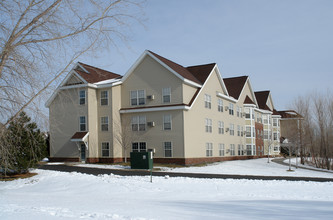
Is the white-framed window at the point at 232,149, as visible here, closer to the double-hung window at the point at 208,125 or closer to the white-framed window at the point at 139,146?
the double-hung window at the point at 208,125

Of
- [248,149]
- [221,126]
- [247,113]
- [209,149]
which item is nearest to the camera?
[209,149]

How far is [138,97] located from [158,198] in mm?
20689

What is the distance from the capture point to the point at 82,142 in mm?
34125

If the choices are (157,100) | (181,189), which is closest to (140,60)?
(157,100)

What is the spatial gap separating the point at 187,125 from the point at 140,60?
806 cm

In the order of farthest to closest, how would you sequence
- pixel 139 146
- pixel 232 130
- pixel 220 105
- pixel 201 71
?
pixel 232 130 → pixel 220 105 → pixel 201 71 → pixel 139 146

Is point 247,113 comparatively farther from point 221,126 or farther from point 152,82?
point 152,82

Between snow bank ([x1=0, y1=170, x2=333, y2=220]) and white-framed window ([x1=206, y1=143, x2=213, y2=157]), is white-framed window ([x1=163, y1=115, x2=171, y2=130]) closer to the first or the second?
white-framed window ([x1=206, y1=143, x2=213, y2=157])

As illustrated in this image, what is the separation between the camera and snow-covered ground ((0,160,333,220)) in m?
9.66

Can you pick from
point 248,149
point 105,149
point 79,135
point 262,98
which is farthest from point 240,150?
point 79,135

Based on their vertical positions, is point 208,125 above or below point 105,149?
above

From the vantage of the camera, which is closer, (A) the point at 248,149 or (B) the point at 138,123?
(B) the point at 138,123

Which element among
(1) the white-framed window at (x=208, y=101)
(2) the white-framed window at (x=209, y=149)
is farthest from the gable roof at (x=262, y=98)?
(2) the white-framed window at (x=209, y=149)

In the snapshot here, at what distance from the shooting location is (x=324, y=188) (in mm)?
16812
